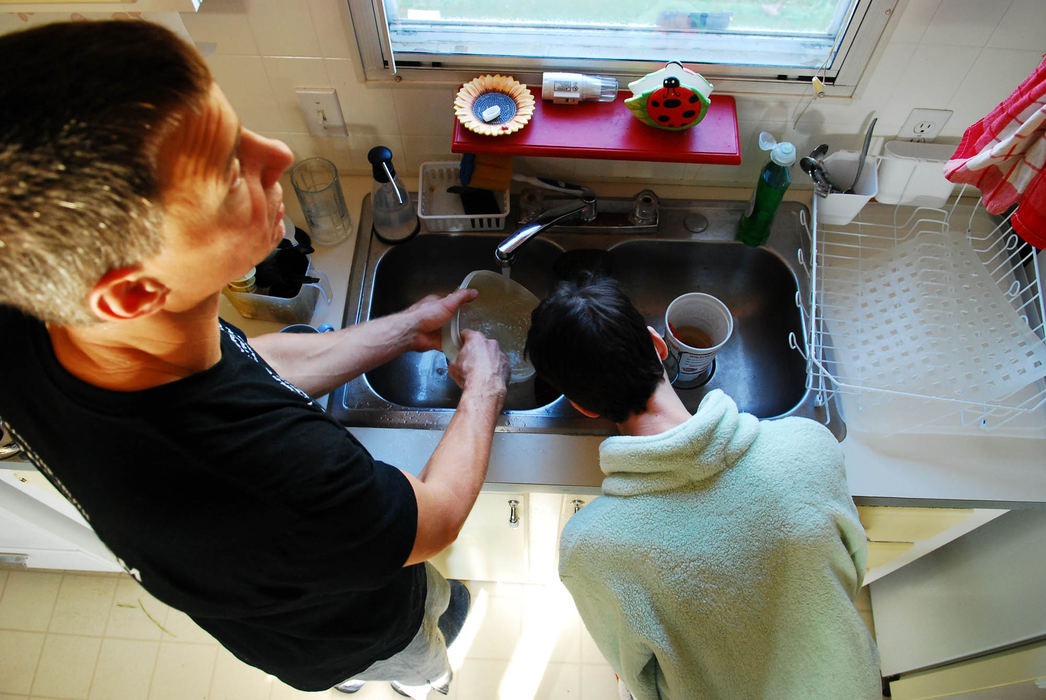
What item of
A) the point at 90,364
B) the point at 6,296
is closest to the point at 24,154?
the point at 6,296

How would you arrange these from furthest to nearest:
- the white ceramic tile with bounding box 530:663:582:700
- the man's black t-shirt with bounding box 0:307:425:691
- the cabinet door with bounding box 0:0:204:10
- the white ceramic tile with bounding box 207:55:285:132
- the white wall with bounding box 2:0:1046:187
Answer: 1. the white ceramic tile with bounding box 530:663:582:700
2. the white ceramic tile with bounding box 207:55:285:132
3. the white wall with bounding box 2:0:1046:187
4. the cabinet door with bounding box 0:0:204:10
5. the man's black t-shirt with bounding box 0:307:425:691

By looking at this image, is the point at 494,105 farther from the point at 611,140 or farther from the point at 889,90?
the point at 889,90

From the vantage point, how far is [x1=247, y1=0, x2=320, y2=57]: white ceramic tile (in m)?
1.11

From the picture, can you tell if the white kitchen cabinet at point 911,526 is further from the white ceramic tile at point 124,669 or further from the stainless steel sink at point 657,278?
the white ceramic tile at point 124,669

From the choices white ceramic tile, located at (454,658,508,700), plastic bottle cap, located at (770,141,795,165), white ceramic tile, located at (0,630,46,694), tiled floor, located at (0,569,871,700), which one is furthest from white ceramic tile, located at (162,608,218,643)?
plastic bottle cap, located at (770,141,795,165)

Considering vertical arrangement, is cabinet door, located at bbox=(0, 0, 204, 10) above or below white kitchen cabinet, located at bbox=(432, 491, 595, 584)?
above

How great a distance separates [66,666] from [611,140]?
2.07 m

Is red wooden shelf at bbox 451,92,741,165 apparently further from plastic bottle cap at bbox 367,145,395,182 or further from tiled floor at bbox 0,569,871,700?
tiled floor at bbox 0,569,871,700

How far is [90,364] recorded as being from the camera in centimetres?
70

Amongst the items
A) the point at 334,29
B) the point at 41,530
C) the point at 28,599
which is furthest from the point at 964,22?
the point at 28,599

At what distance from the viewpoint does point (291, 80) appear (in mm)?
1242

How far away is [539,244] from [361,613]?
804 mm

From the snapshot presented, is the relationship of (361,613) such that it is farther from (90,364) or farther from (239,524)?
(90,364)

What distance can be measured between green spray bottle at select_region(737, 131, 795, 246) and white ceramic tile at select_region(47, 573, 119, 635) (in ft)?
6.74
